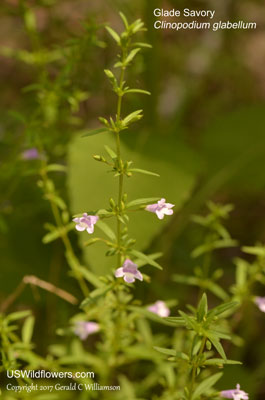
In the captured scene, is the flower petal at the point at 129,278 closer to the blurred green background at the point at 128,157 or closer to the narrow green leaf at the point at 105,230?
the narrow green leaf at the point at 105,230

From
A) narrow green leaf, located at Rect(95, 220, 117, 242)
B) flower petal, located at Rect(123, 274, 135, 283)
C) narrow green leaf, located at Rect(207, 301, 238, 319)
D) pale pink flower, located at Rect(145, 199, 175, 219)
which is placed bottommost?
narrow green leaf, located at Rect(207, 301, 238, 319)

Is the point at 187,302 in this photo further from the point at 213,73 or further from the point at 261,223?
the point at 213,73

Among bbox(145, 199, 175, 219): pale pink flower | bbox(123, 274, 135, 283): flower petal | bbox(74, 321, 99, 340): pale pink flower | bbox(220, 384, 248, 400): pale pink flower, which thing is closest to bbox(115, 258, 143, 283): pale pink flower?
bbox(123, 274, 135, 283): flower petal

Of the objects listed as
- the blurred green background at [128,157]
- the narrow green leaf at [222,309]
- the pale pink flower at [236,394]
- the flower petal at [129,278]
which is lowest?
the pale pink flower at [236,394]

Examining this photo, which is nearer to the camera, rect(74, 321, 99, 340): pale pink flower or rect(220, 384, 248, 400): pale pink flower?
rect(220, 384, 248, 400): pale pink flower

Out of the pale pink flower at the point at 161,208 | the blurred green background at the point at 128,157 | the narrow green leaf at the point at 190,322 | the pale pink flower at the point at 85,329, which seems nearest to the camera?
the narrow green leaf at the point at 190,322

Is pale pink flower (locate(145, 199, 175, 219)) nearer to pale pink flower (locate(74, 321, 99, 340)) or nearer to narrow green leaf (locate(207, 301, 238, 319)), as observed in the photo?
narrow green leaf (locate(207, 301, 238, 319))

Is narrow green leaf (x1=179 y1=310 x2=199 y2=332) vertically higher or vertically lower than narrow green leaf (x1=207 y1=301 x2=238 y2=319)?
lower

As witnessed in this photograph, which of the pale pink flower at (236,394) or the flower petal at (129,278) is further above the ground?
the flower petal at (129,278)

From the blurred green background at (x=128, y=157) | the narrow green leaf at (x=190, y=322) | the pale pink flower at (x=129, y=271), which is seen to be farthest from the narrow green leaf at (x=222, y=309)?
the blurred green background at (x=128, y=157)
